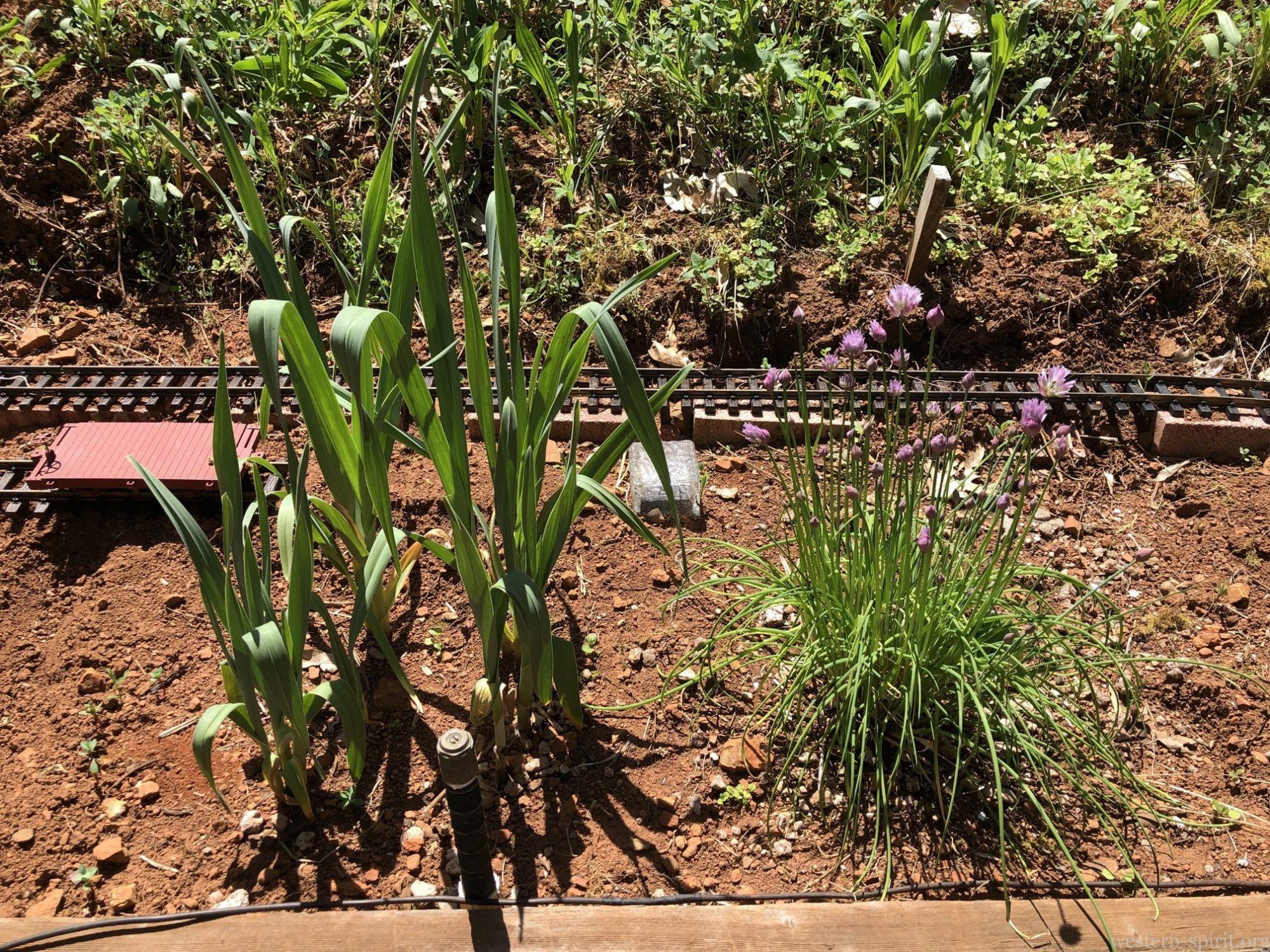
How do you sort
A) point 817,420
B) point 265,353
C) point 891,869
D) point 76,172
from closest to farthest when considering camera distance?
point 265,353 → point 891,869 → point 817,420 → point 76,172

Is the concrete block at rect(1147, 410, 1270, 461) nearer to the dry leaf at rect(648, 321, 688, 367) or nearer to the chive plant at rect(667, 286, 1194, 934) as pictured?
the chive plant at rect(667, 286, 1194, 934)

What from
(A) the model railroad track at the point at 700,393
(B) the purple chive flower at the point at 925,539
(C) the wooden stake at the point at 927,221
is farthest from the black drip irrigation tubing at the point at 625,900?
(C) the wooden stake at the point at 927,221

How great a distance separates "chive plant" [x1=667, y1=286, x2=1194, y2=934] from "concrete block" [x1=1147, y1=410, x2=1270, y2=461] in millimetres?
948

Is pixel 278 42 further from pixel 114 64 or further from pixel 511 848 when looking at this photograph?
pixel 511 848

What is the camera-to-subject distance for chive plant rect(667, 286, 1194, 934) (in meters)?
1.91

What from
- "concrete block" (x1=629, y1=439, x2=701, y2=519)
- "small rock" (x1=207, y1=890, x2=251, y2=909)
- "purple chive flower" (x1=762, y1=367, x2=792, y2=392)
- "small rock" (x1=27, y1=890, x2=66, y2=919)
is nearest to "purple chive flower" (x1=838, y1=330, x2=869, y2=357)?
"purple chive flower" (x1=762, y1=367, x2=792, y2=392)

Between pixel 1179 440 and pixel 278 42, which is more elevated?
pixel 278 42

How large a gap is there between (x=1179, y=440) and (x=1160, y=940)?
167 centimetres

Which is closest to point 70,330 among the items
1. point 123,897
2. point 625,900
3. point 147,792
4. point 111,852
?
point 147,792

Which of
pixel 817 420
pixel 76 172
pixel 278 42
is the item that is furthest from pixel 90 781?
pixel 278 42

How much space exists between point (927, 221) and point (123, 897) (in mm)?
2702

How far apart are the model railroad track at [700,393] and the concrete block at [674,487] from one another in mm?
223

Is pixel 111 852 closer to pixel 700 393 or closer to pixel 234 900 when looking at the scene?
pixel 234 900

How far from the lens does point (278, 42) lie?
3.89 meters
